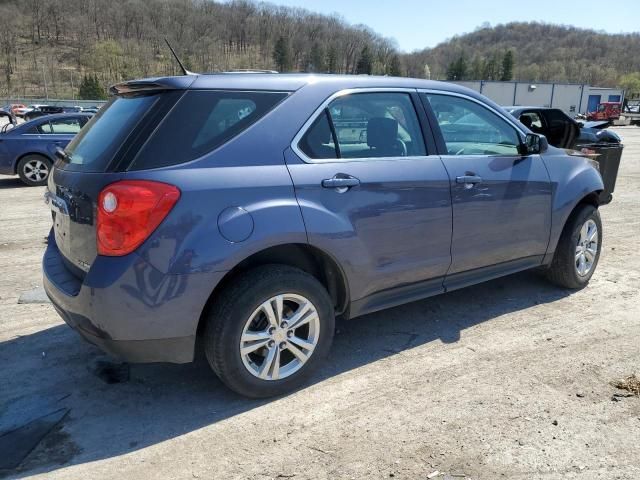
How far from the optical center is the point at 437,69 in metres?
149

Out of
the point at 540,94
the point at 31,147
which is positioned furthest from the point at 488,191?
the point at 540,94

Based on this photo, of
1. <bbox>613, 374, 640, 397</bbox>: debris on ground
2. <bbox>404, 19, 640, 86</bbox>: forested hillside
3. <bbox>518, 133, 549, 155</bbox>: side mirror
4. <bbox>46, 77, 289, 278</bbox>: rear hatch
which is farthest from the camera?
<bbox>404, 19, 640, 86</bbox>: forested hillside

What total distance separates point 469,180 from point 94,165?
8.02 ft

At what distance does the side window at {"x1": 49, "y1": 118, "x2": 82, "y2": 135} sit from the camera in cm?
1121

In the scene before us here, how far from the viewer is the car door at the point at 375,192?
311 centimetres

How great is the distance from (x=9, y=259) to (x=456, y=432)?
16.7 ft

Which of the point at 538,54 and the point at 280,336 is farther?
the point at 538,54

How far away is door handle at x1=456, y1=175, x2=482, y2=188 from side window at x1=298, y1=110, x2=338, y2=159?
1.03 metres

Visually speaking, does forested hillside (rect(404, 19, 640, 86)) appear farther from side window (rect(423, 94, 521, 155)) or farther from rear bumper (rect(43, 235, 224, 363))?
rear bumper (rect(43, 235, 224, 363))

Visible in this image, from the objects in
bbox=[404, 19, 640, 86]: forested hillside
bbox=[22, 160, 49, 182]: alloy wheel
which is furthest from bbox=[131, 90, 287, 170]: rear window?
bbox=[404, 19, 640, 86]: forested hillside

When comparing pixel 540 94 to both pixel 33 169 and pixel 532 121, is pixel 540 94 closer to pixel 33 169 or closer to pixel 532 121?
pixel 532 121

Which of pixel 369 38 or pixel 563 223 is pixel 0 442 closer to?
pixel 563 223

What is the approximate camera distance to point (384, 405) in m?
3.09

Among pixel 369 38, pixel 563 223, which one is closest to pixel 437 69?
pixel 369 38
